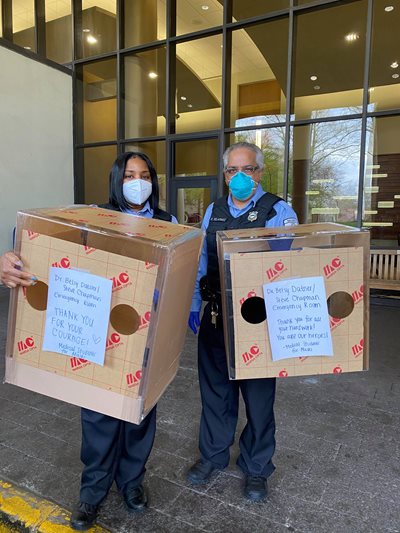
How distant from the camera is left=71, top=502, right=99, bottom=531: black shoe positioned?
71.5 inches

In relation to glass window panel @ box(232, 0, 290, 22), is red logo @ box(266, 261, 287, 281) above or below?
below

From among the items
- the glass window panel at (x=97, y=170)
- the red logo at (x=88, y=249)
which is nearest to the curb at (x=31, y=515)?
the red logo at (x=88, y=249)

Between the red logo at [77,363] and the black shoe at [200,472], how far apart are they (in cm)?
112

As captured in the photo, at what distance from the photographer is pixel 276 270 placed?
4.98 ft

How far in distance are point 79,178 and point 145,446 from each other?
817 cm

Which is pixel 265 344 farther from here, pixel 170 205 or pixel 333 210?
pixel 170 205

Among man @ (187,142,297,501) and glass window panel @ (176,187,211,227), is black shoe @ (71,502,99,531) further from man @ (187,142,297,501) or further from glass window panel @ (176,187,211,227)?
glass window panel @ (176,187,211,227)

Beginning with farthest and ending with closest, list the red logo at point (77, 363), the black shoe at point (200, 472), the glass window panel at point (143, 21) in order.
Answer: the glass window panel at point (143, 21), the black shoe at point (200, 472), the red logo at point (77, 363)

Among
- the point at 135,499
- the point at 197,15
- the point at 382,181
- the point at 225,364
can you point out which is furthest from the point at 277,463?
the point at 197,15

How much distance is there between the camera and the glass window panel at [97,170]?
8.95 m

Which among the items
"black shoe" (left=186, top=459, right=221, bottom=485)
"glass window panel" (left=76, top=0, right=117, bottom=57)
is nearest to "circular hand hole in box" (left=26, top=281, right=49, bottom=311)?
"black shoe" (left=186, top=459, right=221, bottom=485)

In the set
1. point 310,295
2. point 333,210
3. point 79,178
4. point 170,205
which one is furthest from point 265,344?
point 79,178

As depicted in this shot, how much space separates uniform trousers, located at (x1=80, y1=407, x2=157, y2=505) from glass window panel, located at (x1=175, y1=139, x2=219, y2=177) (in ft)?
20.5

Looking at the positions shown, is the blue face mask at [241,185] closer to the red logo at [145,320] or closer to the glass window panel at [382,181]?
the red logo at [145,320]
